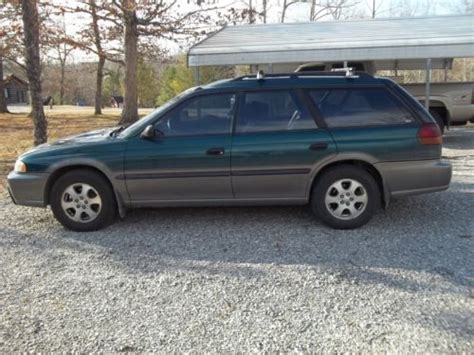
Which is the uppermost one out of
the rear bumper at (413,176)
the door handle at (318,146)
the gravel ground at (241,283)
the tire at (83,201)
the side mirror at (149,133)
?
the side mirror at (149,133)

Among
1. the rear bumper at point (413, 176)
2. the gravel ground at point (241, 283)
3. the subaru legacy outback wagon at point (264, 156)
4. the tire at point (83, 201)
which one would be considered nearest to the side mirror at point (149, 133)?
the subaru legacy outback wagon at point (264, 156)

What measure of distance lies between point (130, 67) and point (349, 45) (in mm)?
9972

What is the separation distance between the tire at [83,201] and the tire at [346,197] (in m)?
2.39

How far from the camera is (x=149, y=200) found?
470 cm

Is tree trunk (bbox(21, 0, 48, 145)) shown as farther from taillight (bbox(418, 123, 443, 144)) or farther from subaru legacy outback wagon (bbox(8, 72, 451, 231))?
taillight (bbox(418, 123, 443, 144))

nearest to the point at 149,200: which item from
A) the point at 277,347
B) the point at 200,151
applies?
the point at 200,151

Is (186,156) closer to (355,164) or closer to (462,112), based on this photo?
(355,164)

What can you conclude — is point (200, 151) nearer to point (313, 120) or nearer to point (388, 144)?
point (313, 120)

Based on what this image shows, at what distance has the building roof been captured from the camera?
9055 millimetres

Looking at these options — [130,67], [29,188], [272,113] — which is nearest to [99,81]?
[130,67]

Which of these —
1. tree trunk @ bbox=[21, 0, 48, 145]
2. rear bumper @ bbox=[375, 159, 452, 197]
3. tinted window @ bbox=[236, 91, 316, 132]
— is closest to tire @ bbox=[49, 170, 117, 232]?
tinted window @ bbox=[236, 91, 316, 132]

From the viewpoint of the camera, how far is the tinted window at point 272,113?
180 inches

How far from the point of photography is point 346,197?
4.59 meters

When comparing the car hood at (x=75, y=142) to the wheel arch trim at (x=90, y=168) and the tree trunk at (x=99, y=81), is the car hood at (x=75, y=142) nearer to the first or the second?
the wheel arch trim at (x=90, y=168)
